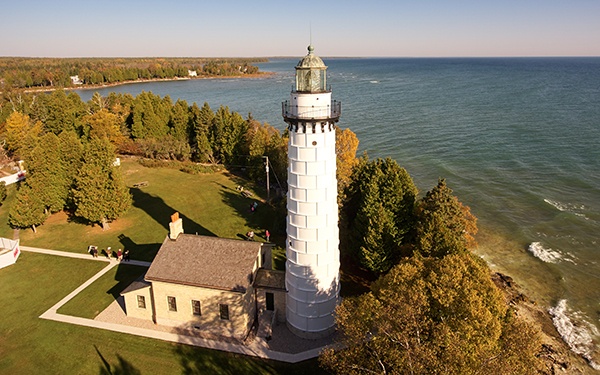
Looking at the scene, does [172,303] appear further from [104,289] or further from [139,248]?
[139,248]

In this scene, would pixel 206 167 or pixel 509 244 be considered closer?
pixel 509 244

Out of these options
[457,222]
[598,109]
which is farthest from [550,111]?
[457,222]

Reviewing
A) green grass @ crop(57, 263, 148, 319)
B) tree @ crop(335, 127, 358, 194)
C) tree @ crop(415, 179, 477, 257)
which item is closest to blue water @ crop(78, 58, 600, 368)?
tree @ crop(415, 179, 477, 257)

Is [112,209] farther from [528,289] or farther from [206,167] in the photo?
[528,289]

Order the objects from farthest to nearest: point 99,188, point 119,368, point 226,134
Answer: point 226,134 → point 99,188 → point 119,368

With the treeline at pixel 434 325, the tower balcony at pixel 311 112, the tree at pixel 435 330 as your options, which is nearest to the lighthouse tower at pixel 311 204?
the tower balcony at pixel 311 112

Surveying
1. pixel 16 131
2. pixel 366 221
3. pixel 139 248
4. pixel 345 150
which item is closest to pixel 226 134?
pixel 345 150
